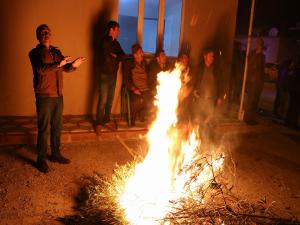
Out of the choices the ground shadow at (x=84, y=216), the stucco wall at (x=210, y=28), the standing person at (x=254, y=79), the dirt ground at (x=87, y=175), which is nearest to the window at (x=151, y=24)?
the stucco wall at (x=210, y=28)

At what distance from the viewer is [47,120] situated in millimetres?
5867

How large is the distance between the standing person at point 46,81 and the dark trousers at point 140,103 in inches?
97.3

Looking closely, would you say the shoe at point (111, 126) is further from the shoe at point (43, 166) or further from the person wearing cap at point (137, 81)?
the shoe at point (43, 166)

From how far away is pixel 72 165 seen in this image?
6.33 meters

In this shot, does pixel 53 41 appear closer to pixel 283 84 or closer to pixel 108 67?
pixel 108 67

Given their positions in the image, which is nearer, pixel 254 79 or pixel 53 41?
pixel 53 41

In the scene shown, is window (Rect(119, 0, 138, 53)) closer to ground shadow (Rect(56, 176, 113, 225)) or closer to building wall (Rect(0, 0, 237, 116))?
building wall (Rect(0, 0, 237, 116))

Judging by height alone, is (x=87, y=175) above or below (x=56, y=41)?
below

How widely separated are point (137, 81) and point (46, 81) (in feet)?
9.74

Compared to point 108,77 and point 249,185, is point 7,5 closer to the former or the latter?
point 108,77

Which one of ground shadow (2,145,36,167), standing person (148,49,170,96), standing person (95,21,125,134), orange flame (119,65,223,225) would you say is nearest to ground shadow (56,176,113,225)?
orange flame (119,65,223,225)

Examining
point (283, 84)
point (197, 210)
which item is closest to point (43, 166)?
point (197, 210)

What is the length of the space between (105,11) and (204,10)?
2.85 meters

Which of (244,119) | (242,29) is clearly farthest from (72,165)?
(242,29)
